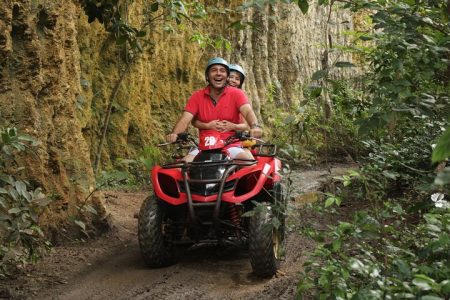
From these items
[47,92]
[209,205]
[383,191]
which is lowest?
[209,205]

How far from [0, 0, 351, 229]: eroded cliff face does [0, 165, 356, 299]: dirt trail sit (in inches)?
29.6

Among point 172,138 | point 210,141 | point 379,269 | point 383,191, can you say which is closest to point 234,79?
point 210,141

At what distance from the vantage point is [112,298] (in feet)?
18.0

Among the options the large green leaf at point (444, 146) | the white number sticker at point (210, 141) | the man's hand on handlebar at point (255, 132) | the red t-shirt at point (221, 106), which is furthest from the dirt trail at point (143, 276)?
the large green leaf at point (444, 146)

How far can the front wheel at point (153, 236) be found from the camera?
6.29 metres

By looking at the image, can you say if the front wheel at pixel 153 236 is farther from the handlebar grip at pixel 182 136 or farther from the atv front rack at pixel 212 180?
the handlebar grip at pixel 182 136

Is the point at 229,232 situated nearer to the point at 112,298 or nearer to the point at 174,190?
the point at 174,190

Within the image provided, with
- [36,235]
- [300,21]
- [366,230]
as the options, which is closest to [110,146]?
[36,235]

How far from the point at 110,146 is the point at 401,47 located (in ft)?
29.2

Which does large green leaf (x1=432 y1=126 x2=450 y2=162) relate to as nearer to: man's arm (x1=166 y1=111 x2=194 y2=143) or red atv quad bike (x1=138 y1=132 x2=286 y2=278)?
red atv quad bike (x1=138 y1=132 x2=286 y2=278)

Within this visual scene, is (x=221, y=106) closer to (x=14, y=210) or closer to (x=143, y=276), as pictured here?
(x=143, y=276)

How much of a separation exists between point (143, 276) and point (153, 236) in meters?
0.42

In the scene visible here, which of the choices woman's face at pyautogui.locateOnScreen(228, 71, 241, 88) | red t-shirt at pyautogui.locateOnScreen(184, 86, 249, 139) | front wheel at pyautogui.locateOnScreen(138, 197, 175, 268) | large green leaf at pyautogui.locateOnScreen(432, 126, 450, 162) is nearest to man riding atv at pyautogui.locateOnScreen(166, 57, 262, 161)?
red t-shirt at pyautogui.locateOnScreen(184, 86, 249, 139)

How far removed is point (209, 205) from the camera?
243 inches
